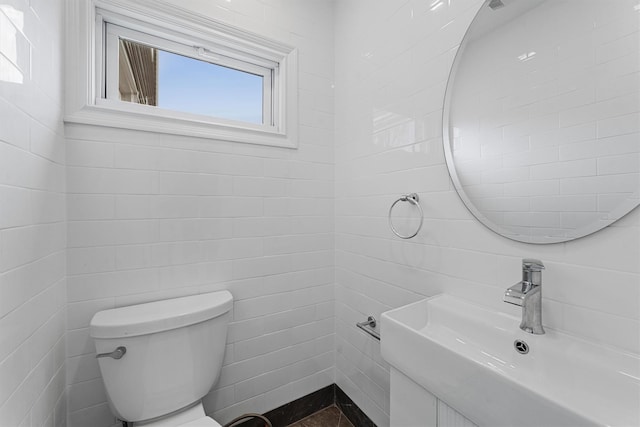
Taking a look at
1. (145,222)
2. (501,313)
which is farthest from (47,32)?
(501,313)

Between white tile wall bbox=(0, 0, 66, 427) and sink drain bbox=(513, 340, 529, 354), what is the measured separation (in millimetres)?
1259

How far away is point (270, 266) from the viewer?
144 cm

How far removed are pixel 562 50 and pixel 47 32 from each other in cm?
157

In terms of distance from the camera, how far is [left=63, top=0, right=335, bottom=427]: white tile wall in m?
1.08

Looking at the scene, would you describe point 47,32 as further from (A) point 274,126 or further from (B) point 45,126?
(A) point 274,126

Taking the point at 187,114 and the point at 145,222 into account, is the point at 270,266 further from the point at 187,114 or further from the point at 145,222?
the point at 187,114

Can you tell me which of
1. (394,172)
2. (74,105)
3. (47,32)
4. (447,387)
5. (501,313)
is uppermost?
(47,32)

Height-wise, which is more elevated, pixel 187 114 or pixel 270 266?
pixel 187 114

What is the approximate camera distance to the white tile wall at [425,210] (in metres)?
0.65

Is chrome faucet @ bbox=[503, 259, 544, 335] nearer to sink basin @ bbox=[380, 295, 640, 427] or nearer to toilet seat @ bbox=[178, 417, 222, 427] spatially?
sink basin @ bbox=[380, 295, 640, 427]

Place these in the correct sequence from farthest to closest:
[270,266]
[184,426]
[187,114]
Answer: [270,266], [187,114], [184,426]

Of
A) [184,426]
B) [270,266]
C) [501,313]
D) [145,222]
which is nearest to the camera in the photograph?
[501,313]

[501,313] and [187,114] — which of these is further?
[187,114]

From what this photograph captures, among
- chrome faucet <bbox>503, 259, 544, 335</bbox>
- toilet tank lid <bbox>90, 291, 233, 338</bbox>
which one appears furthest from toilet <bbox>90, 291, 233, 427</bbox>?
chrome faucet <bbox>503, 259, 544, 335</bbox>
